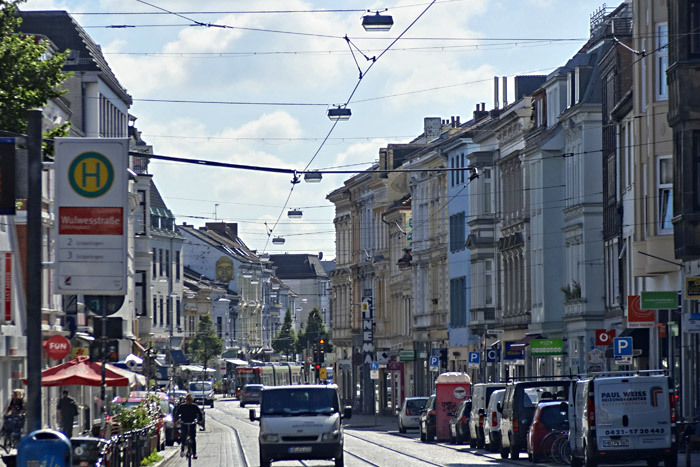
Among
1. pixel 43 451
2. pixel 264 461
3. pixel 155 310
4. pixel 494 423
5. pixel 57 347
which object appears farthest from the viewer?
pixel 155 310

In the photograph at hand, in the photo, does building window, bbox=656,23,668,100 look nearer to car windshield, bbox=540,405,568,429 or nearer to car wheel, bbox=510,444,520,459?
car wheel, bbox=510,444,520,459

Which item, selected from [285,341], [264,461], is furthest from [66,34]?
[285,341]

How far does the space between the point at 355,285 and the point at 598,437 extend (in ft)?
256

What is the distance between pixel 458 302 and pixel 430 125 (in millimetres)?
24652

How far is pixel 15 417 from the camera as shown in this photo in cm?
3741

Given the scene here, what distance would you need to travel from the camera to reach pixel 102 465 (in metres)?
21.2

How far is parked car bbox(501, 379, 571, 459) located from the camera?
36.1 metres

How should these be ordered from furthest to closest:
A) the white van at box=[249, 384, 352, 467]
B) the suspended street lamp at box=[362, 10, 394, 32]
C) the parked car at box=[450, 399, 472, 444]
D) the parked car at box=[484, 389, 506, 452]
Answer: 1. the parked car at box=[450, 399, 472, 444]
2. the parked car at box=[484, 389, 506, 452]
3. the suspended street lamp at box=[362, 10, 394, 32]
4. the white van at box=[249, 384, 352, 467]

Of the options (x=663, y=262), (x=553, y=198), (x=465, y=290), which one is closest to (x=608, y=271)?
(x=553, y=198)

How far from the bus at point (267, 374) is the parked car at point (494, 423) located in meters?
88.0

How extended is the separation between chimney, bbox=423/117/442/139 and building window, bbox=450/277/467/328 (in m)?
22.2

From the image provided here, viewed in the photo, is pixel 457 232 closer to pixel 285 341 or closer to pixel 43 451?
pixel 43 451

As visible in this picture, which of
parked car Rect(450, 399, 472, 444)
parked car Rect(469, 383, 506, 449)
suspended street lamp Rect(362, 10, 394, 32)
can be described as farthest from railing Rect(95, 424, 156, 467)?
parked car Rect(450, 399, 472, 444)

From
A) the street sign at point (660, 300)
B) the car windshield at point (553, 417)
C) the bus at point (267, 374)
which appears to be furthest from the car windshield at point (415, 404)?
the bus at point (267, 374)
